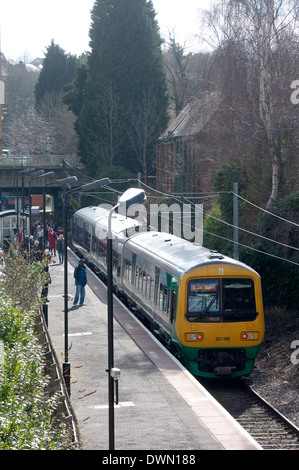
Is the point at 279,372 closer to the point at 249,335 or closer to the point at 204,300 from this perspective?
the point at 249,335

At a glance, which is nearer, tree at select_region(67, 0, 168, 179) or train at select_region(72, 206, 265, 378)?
train at select_region(72, 206, 265, 378)

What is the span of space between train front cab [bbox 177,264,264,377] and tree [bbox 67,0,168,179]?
124 ft

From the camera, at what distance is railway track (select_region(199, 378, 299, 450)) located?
42.9 ft

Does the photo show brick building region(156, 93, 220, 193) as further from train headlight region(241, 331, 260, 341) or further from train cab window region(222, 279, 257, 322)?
train headlight region(241, 331, 260, 341)

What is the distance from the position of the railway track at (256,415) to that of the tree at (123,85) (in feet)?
125

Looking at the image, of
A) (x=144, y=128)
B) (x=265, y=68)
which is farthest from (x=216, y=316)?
(x=144, y=128)

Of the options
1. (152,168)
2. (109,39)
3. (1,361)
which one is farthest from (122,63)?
(1,361)

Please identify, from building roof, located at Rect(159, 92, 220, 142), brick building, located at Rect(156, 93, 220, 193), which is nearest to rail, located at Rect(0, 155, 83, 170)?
brick building, located at Rect(156, 93, 220, 193)

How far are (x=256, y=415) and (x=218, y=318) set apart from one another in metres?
2.37

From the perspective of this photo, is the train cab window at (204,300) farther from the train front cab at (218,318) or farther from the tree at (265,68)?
the tree at (265,68)

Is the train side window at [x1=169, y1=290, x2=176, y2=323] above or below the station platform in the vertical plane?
above

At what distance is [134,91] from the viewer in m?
53.8

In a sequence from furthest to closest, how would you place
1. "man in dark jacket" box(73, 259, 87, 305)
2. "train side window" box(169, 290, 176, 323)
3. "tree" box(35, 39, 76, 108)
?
"tree" box(35, 39, 76, 108)
"man in dark jacket" box(73, 259, 87, 305)
"train side window" box(169, 290, 176, 323)
